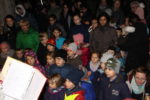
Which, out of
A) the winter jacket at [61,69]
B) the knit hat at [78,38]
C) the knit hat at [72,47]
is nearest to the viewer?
the winter jacket at [61,69]

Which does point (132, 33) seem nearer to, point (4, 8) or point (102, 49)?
point (102, 49)

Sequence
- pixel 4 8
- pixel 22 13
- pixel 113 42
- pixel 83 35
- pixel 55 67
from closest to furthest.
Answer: pixel 55 67 < pixel 113 42 < pixel 83 35 < pixel 22 13 < pixel 4 8

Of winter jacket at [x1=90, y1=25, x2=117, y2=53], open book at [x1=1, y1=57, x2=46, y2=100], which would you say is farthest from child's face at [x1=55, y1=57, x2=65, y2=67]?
open book at [x1=1, y1=57, x2=46, y2=100]

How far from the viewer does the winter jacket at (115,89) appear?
4625 millimetres

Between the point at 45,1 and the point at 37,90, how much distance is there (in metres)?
9.18

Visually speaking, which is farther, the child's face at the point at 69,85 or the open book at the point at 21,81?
the child's face at the point at 69,85

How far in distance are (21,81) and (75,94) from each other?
75.8 inches

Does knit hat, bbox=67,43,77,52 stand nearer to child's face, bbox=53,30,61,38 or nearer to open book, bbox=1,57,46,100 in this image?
child's face, bbox=53,30,61,38

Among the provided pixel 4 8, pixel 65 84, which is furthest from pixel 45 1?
pixel 65 84

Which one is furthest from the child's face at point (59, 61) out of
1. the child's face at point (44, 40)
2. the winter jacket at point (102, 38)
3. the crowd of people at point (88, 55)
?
the winter jacket at point (102, 38)

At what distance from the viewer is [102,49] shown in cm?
683

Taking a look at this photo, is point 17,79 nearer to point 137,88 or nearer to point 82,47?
point 137,88

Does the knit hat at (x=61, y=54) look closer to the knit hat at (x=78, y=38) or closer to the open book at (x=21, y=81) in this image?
the knit hat at (x=78, y=38)

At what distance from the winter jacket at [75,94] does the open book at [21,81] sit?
1797 millimetres
